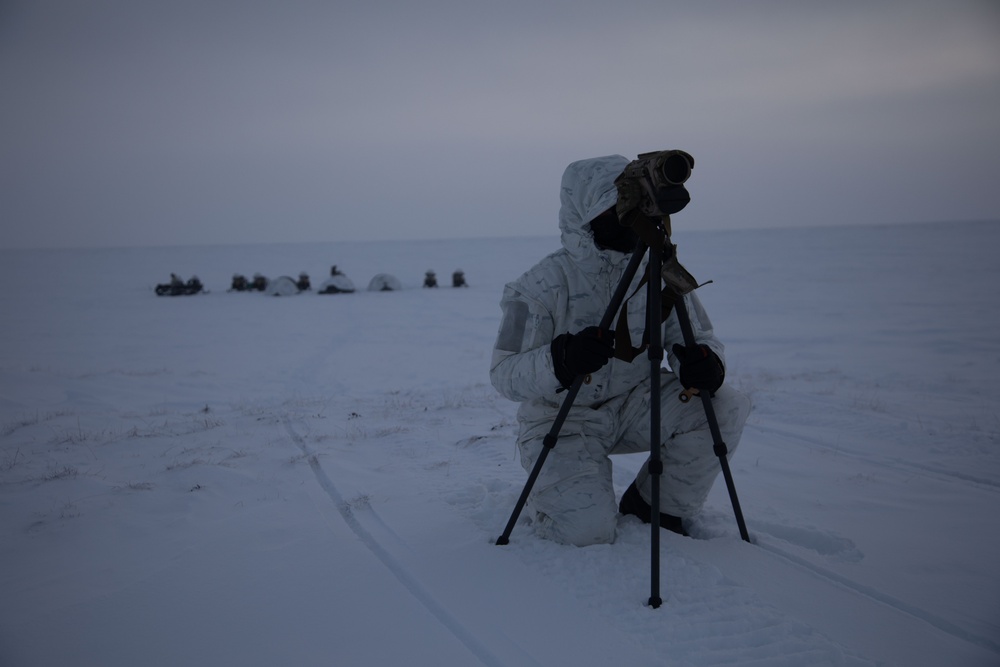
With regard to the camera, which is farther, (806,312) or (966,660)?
(806,312)

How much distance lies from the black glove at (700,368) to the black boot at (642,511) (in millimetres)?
784

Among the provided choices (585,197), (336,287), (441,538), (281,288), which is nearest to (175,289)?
(281,288)

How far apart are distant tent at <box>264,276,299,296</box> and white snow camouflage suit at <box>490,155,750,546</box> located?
67.0 feet

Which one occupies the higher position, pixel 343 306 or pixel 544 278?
pixel 544 278

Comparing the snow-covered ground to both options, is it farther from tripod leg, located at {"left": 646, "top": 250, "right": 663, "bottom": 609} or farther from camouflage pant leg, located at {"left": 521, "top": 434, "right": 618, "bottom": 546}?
tripod leg, located at {"left": 646, "top": 250, "right": 663, "bottom": 609}

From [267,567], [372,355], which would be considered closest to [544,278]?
[267,567]

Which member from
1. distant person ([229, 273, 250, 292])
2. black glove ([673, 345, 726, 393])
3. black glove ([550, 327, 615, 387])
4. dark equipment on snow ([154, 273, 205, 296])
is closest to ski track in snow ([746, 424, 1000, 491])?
black glove ([673, 345, 726, 393])

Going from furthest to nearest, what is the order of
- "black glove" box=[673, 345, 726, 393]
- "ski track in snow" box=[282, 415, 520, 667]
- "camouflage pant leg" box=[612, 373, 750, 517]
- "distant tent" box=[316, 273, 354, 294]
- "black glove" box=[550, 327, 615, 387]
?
"distant tent" box=[316, 273, 354, 294]
"camouflage pant leg" box=[612, 373, 750, 517]
"black glove" box=[673, 345, 726, 393]
"black glove" box=[550, 327, 615, 387]
"ski track in snow" box=[282, 415, 520, 667]

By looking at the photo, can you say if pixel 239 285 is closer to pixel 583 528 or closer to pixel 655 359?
pixel 583 528

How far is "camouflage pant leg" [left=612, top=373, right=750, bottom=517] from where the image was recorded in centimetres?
302

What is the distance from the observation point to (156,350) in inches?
453

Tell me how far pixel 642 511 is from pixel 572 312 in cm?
109

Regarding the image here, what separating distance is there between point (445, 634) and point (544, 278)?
1.61 meters

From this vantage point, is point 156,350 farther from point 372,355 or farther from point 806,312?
point 806,312
